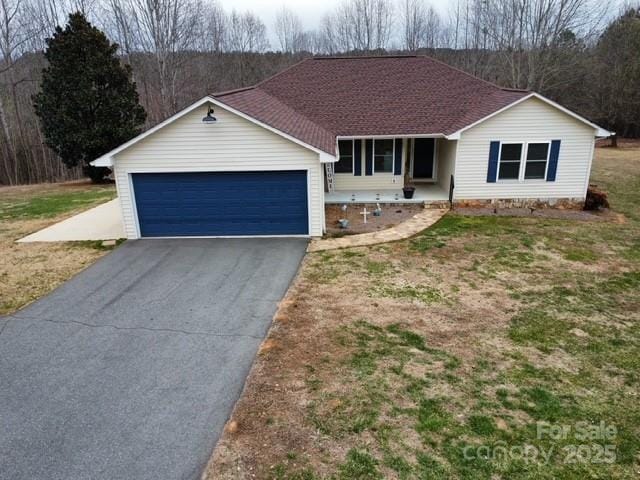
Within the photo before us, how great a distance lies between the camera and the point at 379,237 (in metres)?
11.7

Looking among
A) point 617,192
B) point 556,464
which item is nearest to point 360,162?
point 617,192

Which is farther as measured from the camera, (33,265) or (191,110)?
(191,110)

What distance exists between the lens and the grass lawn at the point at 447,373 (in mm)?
4398

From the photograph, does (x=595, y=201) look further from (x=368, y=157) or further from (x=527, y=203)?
(x=368, y=157)

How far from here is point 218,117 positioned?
10977mm

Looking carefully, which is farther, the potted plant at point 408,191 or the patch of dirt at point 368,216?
the potted plant at point 408,191

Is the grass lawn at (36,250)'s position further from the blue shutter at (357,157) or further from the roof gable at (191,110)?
the blue shutter at (357,157)

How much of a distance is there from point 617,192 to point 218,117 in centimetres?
1620

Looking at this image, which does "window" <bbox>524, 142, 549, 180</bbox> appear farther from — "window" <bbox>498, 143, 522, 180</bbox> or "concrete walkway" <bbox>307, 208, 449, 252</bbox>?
"concrete walkway" <bbox>307, 208, 449, 252</bbox>

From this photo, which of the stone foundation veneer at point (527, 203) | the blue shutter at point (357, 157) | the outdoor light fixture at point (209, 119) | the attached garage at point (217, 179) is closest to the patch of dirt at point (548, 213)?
the stone foundation veneer at point (527, 203)

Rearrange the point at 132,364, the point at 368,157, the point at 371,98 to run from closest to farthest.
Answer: the point at 132,364 → the point at 368,157 → the point at 371,98

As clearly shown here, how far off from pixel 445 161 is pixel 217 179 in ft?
28.7

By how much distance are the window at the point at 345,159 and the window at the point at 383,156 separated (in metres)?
0.92

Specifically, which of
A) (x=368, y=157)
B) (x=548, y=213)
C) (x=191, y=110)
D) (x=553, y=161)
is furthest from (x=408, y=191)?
(x=191, y=110)
